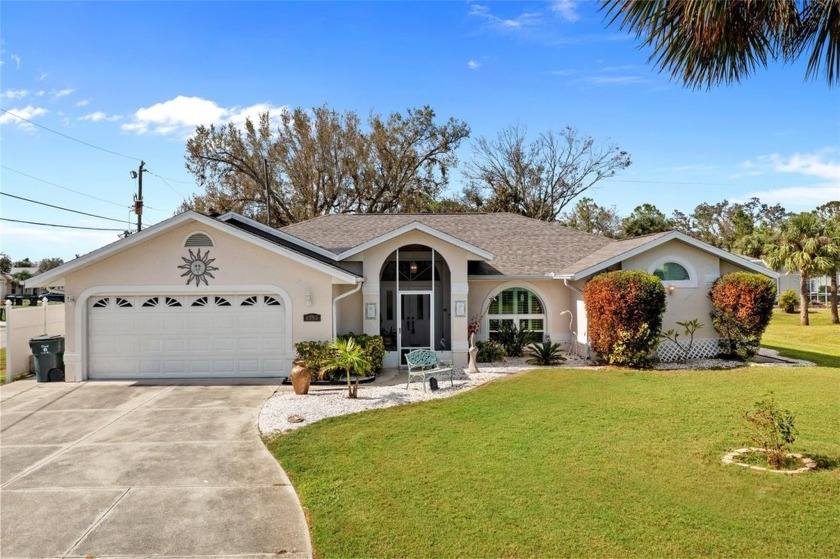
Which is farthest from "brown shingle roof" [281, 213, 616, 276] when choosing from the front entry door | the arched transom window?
the front entry door

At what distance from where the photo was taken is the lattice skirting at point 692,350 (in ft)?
51.7

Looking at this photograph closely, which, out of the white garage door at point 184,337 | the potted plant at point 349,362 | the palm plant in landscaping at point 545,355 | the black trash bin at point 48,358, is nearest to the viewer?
the potted plant at point 349,362

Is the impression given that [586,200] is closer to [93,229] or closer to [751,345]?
[751,345]

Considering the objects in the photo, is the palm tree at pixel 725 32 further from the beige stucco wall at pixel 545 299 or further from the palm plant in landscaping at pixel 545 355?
the beige stucco wall at pixel 545 299

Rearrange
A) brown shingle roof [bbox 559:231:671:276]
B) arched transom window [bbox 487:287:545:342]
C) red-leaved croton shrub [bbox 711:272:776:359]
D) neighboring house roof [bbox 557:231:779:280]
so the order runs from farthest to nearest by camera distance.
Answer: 1. arched transom window [bbox 487:287:545:342]
2. brown shingle roof [bbox 559:231:671:276]
3. neighboring house roof [bbox 557:231:779:280]
4. red-leaved croton shrub [bbox 711:272:776:359]

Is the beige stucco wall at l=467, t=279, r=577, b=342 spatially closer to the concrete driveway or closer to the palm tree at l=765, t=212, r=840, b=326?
the concrete driveway

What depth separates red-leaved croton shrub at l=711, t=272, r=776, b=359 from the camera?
1477cm

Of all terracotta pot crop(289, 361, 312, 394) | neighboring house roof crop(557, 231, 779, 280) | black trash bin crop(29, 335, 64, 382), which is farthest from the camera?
neighboring house roof crop(557, 231, 779, 280)

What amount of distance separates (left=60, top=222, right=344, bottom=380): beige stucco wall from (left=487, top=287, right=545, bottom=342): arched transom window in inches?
248

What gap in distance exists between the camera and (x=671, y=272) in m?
15.8

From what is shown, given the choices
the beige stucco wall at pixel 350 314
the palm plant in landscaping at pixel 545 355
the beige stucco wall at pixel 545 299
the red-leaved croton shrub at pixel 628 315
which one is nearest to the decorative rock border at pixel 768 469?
the red-leaved croton shrub at pixel 628 315

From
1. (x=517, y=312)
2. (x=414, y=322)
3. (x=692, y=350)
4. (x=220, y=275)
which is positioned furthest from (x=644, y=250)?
(x=220, y=275)

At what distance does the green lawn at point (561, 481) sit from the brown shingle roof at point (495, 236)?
738cm

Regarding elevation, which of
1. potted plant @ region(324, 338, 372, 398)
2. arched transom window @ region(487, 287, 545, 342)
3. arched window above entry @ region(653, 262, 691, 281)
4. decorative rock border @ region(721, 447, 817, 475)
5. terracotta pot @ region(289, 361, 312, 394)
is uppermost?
arched window above entry @ region(653, 262, 691, 281)
